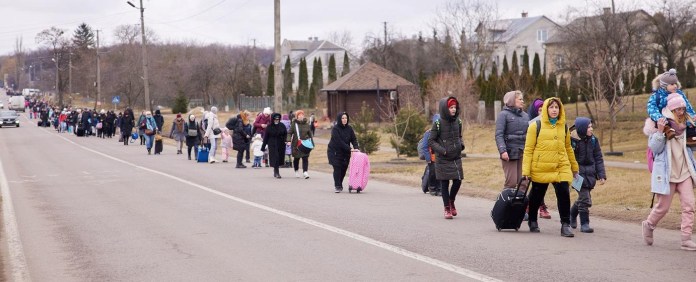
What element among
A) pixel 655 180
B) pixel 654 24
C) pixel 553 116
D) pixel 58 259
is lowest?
pixel 58 259

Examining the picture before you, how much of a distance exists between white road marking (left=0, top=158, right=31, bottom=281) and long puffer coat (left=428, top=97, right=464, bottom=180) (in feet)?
19.2

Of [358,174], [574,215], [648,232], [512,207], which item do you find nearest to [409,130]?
[358,174]

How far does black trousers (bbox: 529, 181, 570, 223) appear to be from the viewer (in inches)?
472

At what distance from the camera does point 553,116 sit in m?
11.8

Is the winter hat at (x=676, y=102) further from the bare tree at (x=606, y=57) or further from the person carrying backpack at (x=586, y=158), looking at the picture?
the bare tree at (x=606, y=57)

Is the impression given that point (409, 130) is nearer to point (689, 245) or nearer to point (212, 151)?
point (212, 151)

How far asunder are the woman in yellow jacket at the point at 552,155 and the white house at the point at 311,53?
11075cm

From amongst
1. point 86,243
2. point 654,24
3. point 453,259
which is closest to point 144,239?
point 86,243

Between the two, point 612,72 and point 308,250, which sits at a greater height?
point 612,72

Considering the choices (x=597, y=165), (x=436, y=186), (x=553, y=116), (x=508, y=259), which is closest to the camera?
(x=508, y=259)

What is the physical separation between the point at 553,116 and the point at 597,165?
4.52 feet

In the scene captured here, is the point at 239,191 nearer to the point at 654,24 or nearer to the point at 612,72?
the point at 612,72

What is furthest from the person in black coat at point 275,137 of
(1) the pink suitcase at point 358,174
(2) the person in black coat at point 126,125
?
(2) the person in black coat at point 126,125

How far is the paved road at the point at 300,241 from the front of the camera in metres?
9.57
